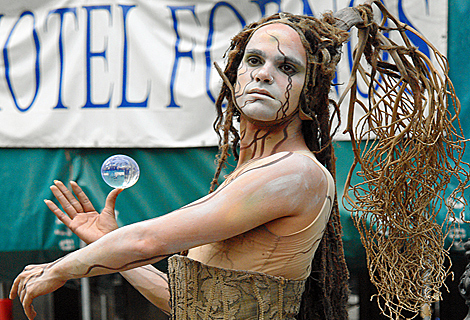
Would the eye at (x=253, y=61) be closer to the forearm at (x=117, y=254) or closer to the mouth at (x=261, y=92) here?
the mouth at (x=261, y=92)

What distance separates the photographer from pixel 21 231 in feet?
9.91

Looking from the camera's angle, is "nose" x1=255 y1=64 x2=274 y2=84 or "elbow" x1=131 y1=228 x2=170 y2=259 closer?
"elbow" x1=131 y1=228 x2=170 y2=259

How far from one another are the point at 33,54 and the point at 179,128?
93cm

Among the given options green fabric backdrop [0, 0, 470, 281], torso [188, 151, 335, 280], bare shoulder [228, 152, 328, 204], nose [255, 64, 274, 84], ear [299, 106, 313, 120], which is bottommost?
green fabric backdrop [0, 0, 470, 281]

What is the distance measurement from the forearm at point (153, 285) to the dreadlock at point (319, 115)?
0.42 meters

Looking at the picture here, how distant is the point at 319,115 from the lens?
156 centimetres

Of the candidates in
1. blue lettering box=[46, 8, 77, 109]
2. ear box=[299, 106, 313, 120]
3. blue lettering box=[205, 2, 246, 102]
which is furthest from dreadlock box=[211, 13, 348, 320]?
blue lettering box=[46, 8, 77, 109]

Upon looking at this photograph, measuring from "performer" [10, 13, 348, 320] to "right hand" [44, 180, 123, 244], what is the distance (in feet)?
0.83

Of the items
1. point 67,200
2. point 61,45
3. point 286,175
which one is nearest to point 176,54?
point 61,45

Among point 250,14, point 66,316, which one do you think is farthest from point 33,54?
point 66,316

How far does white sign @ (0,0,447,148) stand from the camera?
3000 millimetres

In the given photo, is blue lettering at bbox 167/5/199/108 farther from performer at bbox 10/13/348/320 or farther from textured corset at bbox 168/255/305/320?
textured corset at bbox 168/255/305/320

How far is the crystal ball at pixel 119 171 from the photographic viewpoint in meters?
1.78

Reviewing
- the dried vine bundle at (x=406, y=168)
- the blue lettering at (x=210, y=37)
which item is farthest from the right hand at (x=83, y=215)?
the blue lettering at (x=210, y=37)
